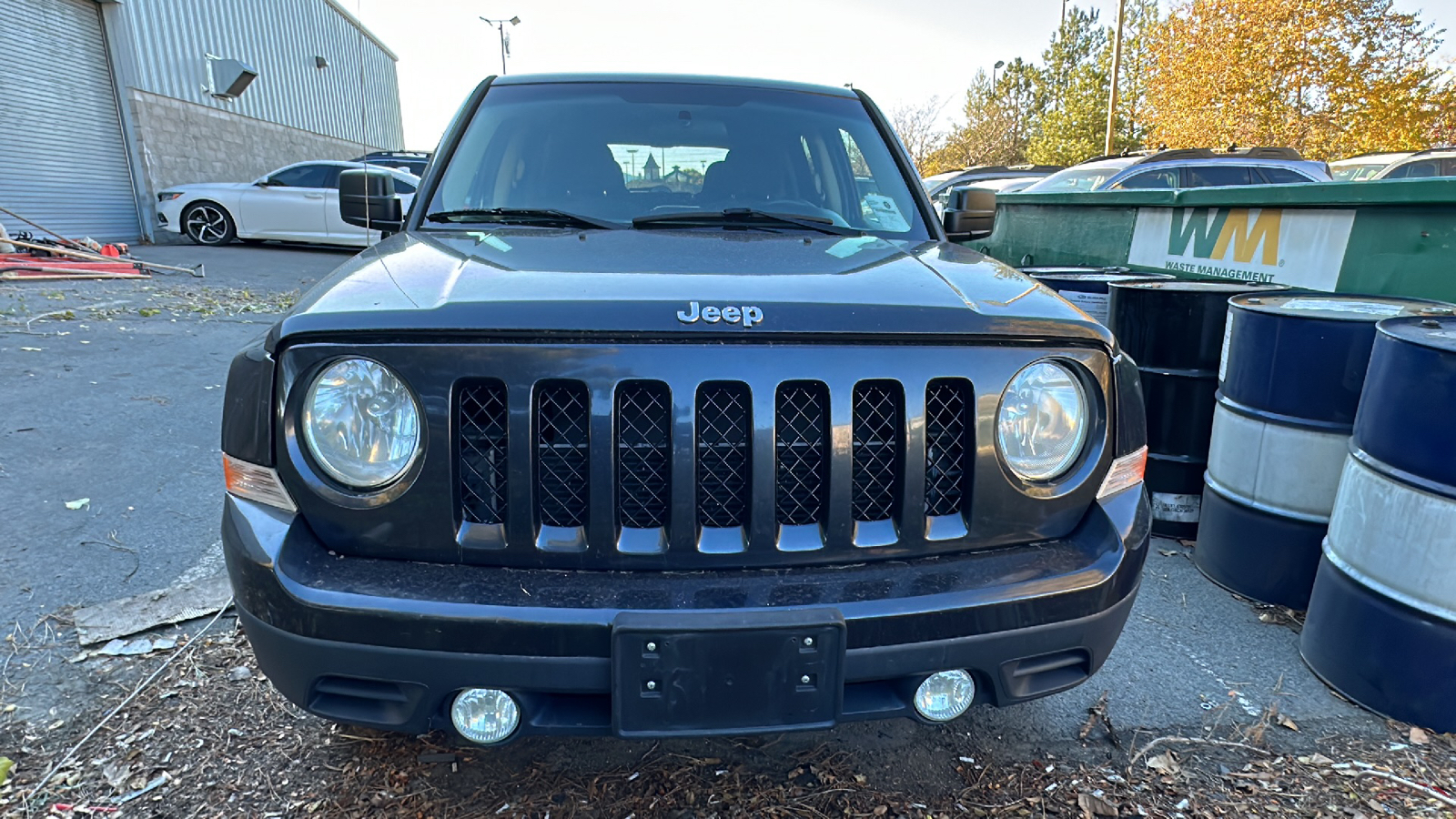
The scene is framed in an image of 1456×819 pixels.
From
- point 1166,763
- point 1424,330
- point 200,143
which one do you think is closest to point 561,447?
point 1166,763

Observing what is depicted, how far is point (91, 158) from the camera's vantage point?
45.8 ft

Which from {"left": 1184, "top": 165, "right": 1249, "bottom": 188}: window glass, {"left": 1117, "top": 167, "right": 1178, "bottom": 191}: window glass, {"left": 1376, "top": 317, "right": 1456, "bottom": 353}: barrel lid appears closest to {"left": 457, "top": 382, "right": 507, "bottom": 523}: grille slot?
{"left": 1376, "top": 317, "right": 1456, "bottom": 353}: barrel lid

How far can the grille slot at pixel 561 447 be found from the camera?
1.50 m

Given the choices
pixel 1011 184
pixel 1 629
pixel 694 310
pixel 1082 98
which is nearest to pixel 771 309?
pixel 694 310

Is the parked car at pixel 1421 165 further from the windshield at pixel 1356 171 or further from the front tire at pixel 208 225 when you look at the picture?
the front tire at pixel 208 225

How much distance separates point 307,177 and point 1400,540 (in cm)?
1454

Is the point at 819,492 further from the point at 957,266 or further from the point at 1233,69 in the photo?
the point at 1233,69

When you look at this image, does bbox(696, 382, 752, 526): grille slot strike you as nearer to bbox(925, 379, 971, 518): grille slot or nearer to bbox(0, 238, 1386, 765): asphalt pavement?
bbox(925, 379, 971, 518): grille slot

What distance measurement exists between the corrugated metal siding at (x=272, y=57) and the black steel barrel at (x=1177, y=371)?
1033 centimetres

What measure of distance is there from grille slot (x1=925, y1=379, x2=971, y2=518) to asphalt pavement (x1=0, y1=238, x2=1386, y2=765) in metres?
0.84

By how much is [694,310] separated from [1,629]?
2.53 metres

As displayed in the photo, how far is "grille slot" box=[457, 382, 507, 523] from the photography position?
4.94 feet

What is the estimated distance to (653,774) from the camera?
6.52 feet

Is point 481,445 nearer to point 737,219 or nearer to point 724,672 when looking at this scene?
point 724,672
